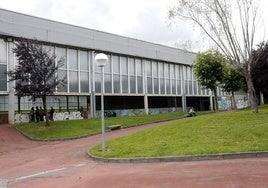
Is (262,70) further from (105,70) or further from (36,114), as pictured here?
(36,114)

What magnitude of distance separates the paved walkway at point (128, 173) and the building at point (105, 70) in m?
20.7

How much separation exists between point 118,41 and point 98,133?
2101 cm

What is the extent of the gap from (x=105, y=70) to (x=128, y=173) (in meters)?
33.0

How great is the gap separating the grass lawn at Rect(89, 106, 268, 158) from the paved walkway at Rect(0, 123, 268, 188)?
3.74 feet

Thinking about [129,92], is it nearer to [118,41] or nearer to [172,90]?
[118,41]

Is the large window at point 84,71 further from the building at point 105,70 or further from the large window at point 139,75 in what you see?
the large window at point 139,75

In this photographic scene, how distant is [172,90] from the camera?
54.3 metres

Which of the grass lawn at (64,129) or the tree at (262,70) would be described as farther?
the tree at (262,70)

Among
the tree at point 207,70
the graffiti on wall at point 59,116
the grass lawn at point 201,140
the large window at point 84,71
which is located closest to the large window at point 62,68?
the large window at point 84,71

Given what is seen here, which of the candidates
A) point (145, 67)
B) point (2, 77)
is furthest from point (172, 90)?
point (2, 77)

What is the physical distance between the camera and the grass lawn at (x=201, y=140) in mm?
13633

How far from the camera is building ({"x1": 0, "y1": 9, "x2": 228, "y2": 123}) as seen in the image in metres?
35.1

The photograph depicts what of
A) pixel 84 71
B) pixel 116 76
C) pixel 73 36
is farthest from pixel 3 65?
pixel 116 76

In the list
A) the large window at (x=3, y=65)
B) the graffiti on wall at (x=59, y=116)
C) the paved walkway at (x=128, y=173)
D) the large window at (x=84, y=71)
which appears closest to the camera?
the paved walkway at (x=128, y=173)
